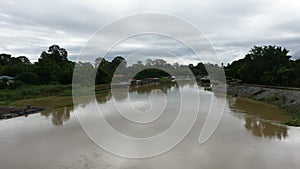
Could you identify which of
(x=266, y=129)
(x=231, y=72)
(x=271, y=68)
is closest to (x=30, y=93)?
(x=266, y=129)

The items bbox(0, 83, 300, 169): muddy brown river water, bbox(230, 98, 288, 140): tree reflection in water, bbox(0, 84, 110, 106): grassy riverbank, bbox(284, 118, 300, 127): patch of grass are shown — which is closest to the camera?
bbox(0, 83, 300, 169): muddy brown river water

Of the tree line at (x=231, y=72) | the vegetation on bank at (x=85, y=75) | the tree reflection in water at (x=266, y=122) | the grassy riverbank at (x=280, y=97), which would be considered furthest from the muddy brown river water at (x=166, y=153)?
the tree line at (x=231, y=72)

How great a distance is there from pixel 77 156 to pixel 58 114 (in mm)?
7215

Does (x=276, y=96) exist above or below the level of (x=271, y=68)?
below

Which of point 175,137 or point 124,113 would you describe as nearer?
point 175,137

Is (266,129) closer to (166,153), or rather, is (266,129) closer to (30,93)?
(166,153)

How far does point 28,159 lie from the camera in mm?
6516

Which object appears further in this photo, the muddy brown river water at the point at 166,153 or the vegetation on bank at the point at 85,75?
the vegetation on bank at the point at 85,75

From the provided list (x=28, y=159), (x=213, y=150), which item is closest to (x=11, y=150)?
(x=28, y=159)

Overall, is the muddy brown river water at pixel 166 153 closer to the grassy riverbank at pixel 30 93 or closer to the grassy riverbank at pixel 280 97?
the grassy riverbank at pixel 280 97

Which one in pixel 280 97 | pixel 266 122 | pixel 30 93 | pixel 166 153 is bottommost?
pixel 166 153

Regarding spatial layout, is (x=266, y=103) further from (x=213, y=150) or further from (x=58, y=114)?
(x=58, y=114)

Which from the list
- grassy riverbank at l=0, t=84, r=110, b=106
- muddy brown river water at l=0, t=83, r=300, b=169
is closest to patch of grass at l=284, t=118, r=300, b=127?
muddy brown river water at l=0, t=83, r=300, b=169

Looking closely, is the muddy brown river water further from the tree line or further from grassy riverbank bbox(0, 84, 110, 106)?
the tree line
